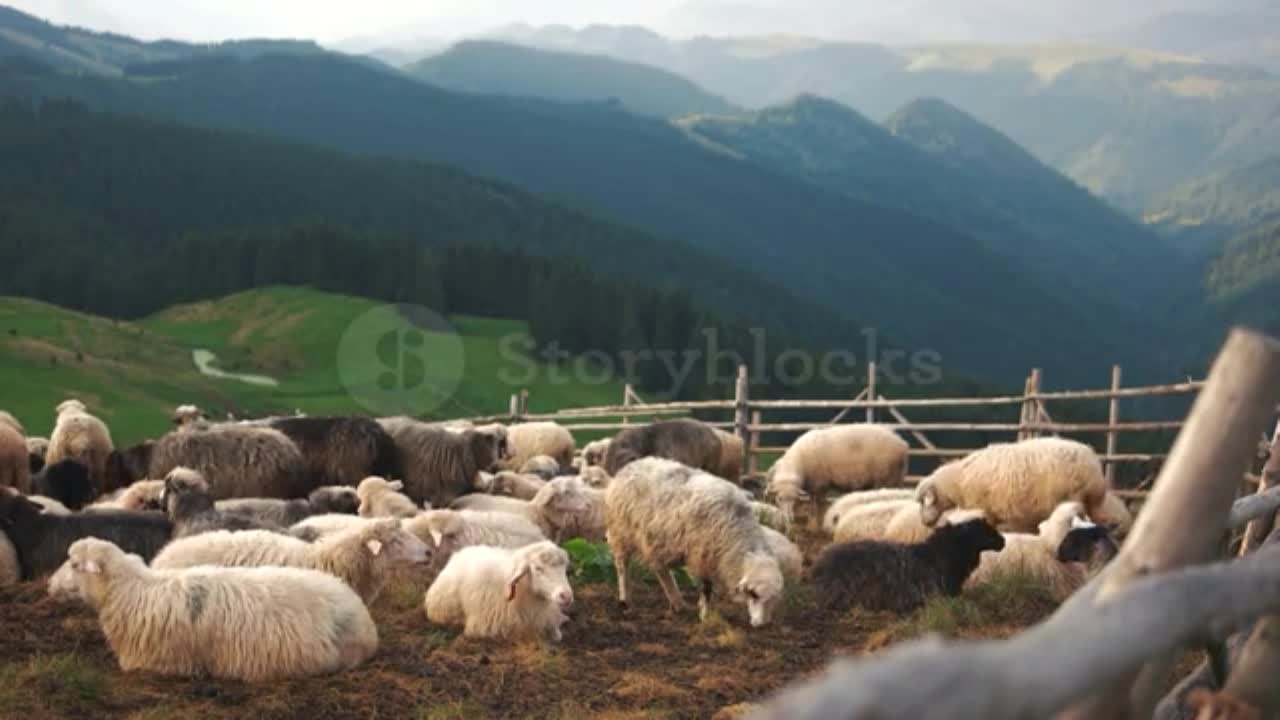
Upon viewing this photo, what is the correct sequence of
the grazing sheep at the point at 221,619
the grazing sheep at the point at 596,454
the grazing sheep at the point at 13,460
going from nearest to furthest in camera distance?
the grazing sheep at the point at 221,619
the grazing sheep at the point at 13,460
the grazing sheep at the point at 596,454

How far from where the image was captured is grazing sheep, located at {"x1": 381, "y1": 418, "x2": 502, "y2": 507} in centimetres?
1333

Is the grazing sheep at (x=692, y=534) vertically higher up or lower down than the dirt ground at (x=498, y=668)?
higher up

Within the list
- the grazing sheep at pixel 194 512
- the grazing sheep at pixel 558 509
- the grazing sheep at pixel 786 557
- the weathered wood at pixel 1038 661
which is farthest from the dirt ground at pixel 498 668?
the weathered wood at pixel 1038 661

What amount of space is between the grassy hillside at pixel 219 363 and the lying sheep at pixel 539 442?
2250 centimetres

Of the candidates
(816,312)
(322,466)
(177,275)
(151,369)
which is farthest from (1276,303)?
(322,466)

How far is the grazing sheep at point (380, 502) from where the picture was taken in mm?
10758

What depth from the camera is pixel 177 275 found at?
108 meters

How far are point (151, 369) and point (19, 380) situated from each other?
11473mm

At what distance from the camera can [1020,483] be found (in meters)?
11.9

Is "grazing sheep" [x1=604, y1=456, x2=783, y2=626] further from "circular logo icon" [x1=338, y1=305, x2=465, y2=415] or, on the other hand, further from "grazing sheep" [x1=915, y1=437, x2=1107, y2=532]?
"circular logo icon" [x1=338, y1=305, x2=465, y2=415]

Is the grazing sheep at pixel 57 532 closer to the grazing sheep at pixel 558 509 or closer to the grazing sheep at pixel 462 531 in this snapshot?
the grazing sheep at pixel 462 531

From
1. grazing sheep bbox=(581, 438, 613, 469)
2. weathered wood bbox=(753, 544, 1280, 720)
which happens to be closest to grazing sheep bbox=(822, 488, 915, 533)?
grazing sheep bbox=(581, 438, 613, 469)

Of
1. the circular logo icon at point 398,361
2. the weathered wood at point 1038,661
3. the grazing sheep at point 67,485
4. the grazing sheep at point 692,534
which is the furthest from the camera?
the circular logo icon at point 398,361

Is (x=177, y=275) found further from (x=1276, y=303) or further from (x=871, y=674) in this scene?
(x=1276, y=303)
